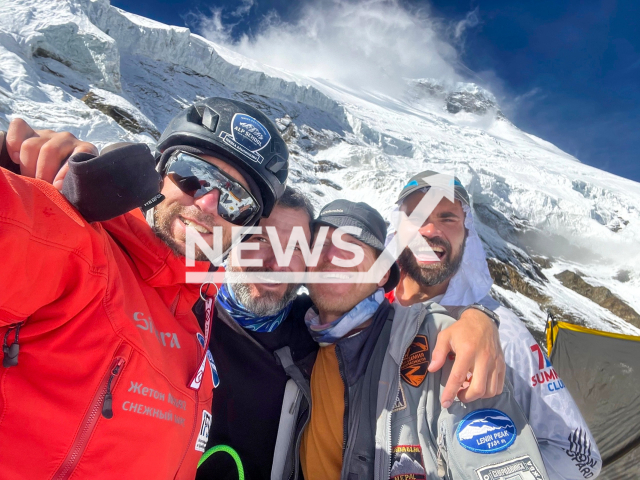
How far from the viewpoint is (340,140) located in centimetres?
3141

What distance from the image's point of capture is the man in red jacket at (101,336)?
0.84 meters

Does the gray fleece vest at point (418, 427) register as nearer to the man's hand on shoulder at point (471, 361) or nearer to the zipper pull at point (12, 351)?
the man's hand on shoulder at point (471, 361)

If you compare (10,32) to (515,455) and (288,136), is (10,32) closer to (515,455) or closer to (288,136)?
(288,136)

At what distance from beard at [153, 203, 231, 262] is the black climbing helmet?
1.04ft

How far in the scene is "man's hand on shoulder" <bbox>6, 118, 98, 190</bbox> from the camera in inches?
50.3

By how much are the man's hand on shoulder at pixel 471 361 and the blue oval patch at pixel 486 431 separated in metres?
0.08

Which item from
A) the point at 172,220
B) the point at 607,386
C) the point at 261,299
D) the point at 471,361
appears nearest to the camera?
the point at 471,361

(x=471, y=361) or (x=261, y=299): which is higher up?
(x=471, y=361)

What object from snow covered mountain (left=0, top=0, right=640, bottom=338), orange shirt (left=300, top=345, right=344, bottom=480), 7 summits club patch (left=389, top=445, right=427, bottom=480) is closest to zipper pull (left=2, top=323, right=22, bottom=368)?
orange shirt (left=300, top=345, right=344, bottom=480)

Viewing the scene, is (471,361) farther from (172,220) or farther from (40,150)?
(40,150)

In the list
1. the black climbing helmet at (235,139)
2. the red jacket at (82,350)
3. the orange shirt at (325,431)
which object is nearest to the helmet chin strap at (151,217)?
the red jacket at (82,350)

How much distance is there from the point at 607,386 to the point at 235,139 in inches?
272

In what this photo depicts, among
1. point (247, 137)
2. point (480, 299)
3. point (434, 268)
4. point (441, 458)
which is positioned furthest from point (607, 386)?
point (247, 137)

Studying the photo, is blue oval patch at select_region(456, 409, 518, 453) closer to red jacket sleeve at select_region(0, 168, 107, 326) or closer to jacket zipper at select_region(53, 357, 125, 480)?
jacket zipper at select_region(53, 357, 125, 480)
